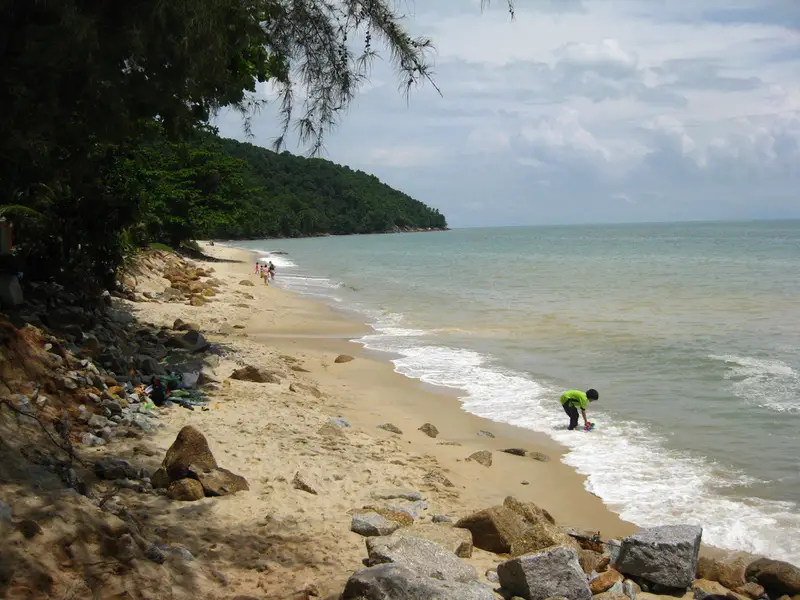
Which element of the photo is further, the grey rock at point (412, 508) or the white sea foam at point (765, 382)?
the white sea foam at point (765, 382)

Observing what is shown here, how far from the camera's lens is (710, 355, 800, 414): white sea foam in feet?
39.4

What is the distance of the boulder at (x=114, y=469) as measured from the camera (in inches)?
242

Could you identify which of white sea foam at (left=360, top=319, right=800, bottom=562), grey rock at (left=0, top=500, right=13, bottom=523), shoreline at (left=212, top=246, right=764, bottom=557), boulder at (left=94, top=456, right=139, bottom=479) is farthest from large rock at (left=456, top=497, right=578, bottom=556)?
grey rock at (left=0, top=500, right=13, bottom=523)

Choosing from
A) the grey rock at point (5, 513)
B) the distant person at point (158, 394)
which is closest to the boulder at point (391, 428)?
the distant person at point (158, 394)

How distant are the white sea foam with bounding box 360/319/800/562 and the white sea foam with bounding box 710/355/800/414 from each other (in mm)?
2663

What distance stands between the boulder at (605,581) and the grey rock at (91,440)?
4.58m

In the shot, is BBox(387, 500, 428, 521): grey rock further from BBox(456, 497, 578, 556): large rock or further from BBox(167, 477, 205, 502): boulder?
BBox(167, 477, 205, 502): boulder

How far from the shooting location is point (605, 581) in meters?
5.74

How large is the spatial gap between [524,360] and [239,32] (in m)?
11.2

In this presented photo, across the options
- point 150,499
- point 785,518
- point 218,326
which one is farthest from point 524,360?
point 150,499

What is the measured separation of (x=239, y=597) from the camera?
4586 mm

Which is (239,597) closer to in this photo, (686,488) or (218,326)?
(686,488)

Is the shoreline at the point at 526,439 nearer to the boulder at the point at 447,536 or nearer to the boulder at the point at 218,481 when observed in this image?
the boulder at the point at 447,536

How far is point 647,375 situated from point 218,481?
32.5ft
